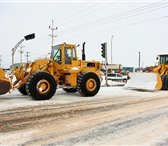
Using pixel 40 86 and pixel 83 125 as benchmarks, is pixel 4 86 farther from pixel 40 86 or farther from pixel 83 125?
pixel 83 125

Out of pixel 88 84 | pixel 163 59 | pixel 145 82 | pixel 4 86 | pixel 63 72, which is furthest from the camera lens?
pixel 163 59

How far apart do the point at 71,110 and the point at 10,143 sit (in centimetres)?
390

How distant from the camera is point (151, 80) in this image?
55.7 ft

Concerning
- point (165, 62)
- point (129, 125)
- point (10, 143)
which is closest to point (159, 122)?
point (129, 125)

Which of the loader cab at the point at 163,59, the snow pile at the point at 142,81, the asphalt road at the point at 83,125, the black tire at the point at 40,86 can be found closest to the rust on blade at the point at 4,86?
the black tire at the point at 40,86

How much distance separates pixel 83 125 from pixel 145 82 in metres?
11.1

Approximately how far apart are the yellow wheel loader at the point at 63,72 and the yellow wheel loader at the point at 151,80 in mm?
4288

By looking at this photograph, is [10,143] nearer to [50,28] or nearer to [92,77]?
[92,77]

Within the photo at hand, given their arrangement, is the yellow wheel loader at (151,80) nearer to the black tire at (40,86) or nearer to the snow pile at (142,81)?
the snow pile at (142,81)

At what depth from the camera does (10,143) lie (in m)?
5.35

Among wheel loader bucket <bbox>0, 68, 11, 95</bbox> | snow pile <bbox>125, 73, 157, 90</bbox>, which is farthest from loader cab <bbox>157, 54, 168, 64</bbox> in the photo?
wheel loader bucket <bbox>0, 68, 11, 95</bbox>

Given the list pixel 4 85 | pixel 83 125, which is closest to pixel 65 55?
pixel 4 85

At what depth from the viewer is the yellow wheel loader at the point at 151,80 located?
16797mm

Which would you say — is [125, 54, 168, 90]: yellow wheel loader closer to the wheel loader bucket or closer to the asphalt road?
the asphalt road
